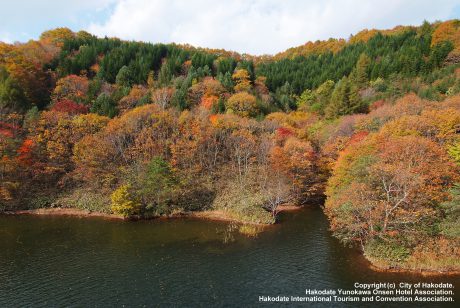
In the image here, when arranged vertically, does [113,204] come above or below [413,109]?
below

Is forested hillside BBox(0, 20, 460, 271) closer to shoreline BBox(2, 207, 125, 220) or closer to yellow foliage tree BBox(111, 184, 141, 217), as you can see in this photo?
yellow foliage tree BBox(111, 184, 141, 217)

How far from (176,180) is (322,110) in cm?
5066

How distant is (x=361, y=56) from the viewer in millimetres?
104688

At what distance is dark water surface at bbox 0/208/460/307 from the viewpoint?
2648 cm

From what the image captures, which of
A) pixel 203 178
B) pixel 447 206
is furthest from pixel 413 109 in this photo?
pixel 203 178

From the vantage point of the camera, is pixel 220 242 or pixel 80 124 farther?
pixel 80 124

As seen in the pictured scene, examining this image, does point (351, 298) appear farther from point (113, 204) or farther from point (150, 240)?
point (113, 204)

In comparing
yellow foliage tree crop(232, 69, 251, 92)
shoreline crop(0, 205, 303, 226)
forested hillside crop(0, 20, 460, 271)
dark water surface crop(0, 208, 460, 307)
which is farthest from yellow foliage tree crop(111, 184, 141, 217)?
yellow foliage tree crop(232, 69, 251, 92)

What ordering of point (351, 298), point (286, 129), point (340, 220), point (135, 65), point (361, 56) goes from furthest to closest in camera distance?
1. point (361, 56)
2. point (135, 65)
3. point (286, 129)
4. point (340, 220)
5. point (351, 298)

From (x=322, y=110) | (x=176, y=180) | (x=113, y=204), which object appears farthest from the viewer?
(x=322, y=110)

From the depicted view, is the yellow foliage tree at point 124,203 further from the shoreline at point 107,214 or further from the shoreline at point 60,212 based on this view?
the shoreline at point 60,212

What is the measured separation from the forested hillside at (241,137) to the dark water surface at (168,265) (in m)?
4.25

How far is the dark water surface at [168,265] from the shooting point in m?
26.5

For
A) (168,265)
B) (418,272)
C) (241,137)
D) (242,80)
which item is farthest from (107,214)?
(242,80)
